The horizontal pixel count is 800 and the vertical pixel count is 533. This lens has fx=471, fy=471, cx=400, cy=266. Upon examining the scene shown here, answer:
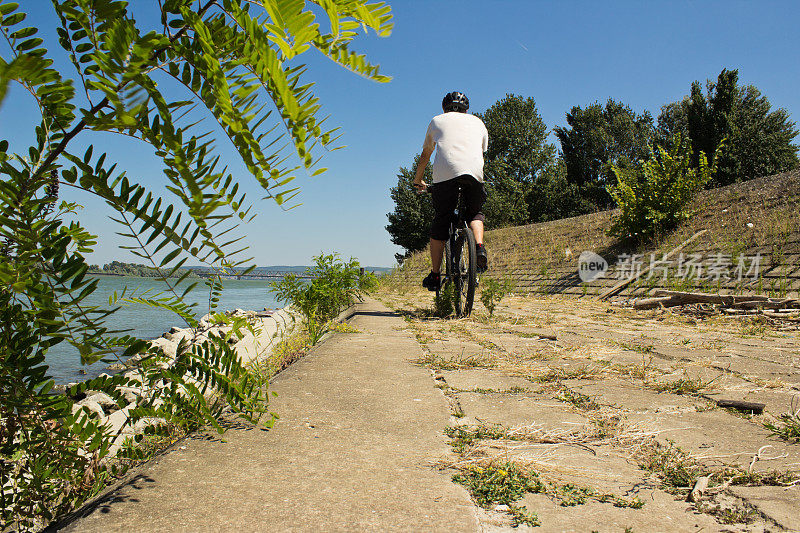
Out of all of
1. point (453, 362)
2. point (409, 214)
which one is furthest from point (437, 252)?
point (409, 214)

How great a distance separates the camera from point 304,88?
63cm

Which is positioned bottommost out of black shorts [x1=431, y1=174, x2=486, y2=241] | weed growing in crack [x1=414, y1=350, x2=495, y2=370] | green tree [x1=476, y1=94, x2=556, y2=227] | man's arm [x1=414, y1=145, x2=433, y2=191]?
weed growing in crack [x1=414, y1=350, x2=495, y2=370]

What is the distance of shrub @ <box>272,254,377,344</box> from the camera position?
4555mm

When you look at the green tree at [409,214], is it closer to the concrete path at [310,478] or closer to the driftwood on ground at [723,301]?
the driftwood on ground at [723,301]

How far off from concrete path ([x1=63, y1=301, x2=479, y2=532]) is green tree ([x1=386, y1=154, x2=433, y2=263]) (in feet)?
134

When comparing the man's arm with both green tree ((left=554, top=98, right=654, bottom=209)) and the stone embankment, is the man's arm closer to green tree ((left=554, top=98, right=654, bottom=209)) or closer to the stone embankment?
the stone embankment

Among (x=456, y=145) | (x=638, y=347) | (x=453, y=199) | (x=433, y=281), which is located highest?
(x=456, y=145)

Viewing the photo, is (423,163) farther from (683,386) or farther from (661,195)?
(661,195)

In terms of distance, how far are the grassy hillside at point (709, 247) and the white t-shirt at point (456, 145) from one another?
11.3 ft

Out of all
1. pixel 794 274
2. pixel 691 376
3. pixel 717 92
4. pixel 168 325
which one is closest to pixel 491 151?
pixel 717 92

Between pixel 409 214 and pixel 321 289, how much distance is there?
39139mm

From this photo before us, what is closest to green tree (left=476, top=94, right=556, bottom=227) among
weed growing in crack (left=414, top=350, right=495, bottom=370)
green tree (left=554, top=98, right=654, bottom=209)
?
green tree (left=554, top=98, right=654, bottom=209)

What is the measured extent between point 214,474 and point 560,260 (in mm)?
8600

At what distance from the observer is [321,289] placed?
183 inches
